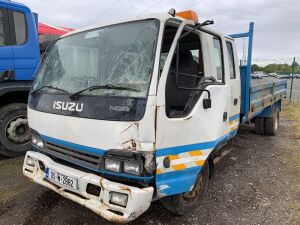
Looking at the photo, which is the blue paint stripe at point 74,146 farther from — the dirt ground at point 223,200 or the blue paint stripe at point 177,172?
the dirt ground at point 223,200

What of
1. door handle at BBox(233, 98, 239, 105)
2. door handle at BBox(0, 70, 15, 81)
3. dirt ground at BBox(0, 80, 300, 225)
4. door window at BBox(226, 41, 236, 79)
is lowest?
dirt ground at BBox(0, 80, 300, 225)

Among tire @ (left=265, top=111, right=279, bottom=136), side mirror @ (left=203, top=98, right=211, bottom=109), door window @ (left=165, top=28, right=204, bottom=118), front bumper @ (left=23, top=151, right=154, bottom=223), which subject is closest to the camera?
front bumper @ (left=23, top=151, right=154, bottom=223)

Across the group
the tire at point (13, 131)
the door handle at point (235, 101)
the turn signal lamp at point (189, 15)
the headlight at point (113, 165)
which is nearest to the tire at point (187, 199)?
the headlight at point (113, 165)

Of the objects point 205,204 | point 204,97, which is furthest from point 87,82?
point 205,204

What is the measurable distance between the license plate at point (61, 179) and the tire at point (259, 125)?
5.43 m

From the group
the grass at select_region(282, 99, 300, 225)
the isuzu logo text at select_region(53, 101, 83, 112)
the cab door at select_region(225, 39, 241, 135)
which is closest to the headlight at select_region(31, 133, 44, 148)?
the isuzu logo text at select_region(53, 101, 83, 112)

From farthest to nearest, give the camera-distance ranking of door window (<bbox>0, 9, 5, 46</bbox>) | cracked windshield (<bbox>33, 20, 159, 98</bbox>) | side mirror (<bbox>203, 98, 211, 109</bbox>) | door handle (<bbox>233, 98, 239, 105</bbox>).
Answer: door window (<bbox>0, 9, 5, 46</bbox>), door handle (<bbox>233, 98, 239, 105</bbox>), side mirror (<bbox>203, 98, 211, 109</bbox>), cracked windshield (<bbox>33, 20, 159, 98</bbox>)

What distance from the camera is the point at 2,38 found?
4.35 m

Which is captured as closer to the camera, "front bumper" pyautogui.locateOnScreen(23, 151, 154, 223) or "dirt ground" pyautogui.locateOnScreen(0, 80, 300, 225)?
"front bumper" pyautogui.locateOnScreen(23, 151, 154, 223)

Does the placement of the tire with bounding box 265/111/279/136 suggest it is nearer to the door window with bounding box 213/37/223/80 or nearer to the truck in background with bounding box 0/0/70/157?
the door window with bounding box 213/37/223/80

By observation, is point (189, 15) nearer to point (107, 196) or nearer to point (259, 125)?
point (107, 196)

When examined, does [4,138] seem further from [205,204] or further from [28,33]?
[205,204]

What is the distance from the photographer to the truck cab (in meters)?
4.39

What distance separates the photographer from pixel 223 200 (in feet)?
11.5
